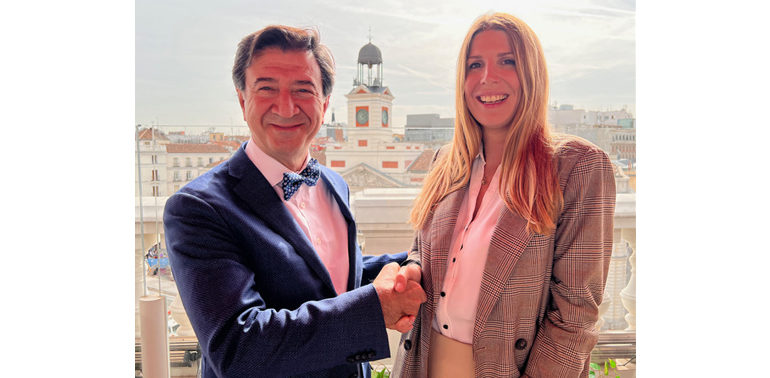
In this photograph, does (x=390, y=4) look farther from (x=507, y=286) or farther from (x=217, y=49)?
(x=507, y=286)

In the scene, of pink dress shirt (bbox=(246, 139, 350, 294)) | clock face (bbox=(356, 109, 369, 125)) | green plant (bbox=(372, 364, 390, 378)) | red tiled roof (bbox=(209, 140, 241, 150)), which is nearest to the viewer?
pink dress shirt (bbox=(246, 139, 350, 294))

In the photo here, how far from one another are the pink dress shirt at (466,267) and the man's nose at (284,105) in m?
0.55

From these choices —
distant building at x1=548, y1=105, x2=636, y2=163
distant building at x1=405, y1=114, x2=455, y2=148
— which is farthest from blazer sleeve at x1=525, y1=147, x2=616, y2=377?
distant building at x1=548, y1=105, x2=636, y2=163

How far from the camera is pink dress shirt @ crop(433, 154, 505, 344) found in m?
1.11

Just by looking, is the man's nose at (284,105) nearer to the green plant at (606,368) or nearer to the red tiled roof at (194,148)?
the red tiled roof at (194,148)

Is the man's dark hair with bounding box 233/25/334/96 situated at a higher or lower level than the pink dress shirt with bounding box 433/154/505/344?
higher

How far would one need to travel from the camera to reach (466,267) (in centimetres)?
112

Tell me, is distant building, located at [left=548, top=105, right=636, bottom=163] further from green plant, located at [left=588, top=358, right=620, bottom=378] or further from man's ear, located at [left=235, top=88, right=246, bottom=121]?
man's ear, located at [left=235, top=88, right=246, bottom=121]

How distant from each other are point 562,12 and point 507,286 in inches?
96.4

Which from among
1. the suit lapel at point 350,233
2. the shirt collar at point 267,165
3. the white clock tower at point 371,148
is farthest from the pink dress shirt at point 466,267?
the white clock tower at point 371,148

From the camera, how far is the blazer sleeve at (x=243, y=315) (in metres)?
0.97

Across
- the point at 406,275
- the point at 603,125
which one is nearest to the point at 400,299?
the point at 406,275

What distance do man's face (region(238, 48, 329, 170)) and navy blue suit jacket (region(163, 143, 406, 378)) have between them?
99 millimetres
